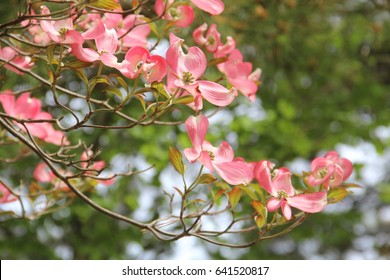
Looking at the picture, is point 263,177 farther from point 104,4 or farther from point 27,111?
point 27,111

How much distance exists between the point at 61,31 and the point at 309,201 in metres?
0.30

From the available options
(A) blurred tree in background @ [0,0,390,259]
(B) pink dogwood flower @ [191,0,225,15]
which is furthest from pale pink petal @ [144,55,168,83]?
(A) blurred tree in background @ [0,0,390,259]

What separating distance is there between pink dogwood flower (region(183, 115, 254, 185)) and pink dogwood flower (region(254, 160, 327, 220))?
16 mm

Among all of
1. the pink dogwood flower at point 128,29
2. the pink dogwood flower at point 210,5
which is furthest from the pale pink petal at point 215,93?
the pink dogwood flower at point 128,29

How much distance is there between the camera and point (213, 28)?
820mm

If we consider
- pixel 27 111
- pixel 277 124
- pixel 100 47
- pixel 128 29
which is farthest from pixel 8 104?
pixel 277 124

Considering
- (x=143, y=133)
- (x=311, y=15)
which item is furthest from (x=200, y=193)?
(x=311, y=15)

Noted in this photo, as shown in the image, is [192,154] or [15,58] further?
[15,58]

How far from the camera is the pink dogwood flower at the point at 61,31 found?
61 centimetres

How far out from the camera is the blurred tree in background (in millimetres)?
2109

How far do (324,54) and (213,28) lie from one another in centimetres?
170

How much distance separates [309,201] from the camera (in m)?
0.68

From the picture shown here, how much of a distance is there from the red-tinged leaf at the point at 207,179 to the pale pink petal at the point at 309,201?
8cm
